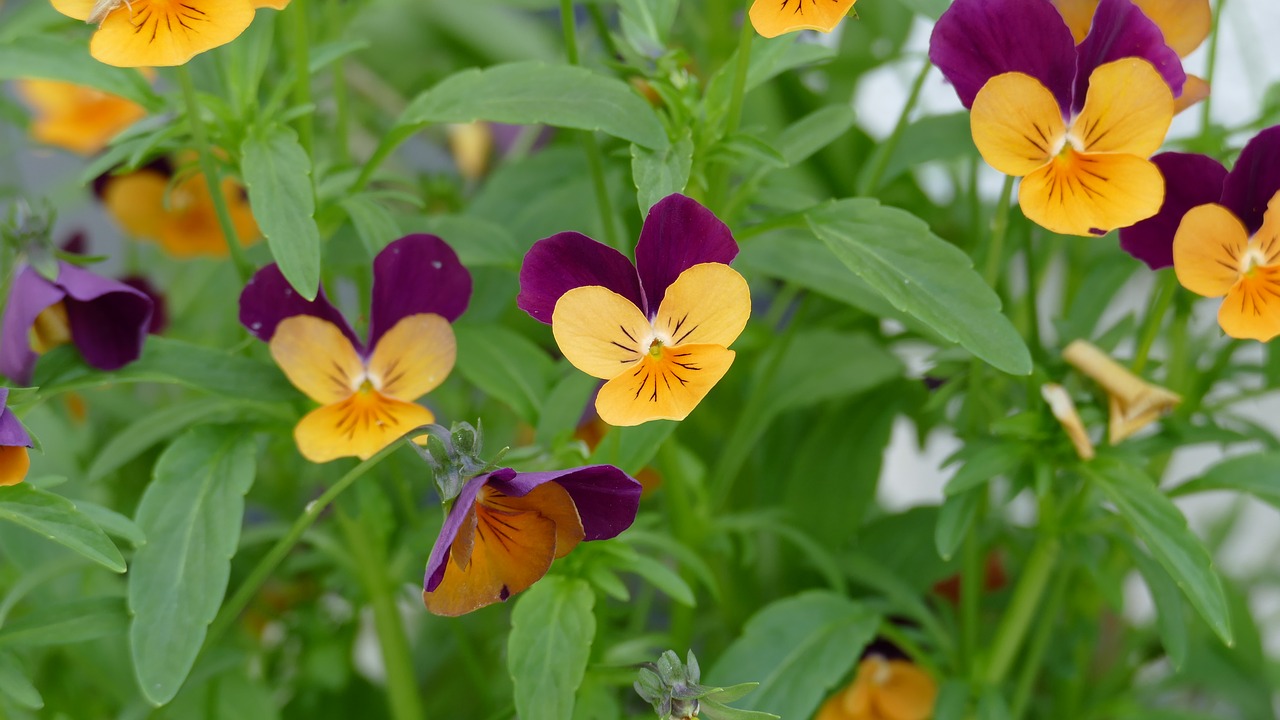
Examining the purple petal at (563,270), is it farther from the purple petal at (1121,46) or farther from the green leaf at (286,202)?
the purple petal at (1121,46)

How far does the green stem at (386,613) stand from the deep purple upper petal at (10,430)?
0.71 ft

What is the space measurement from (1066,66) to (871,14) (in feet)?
1.51

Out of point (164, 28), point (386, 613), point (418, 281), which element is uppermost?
point (164, 28)

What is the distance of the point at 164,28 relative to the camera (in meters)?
0.51

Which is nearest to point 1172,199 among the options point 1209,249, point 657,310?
point 1209,249

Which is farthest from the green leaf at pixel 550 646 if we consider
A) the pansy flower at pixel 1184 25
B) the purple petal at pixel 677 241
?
the pansy flower at pixel 1184 25

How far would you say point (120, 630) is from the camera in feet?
1.91

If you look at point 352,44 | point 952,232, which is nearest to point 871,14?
point 952,232

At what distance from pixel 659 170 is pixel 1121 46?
8.4 inches

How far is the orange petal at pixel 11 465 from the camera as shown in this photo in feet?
1.69

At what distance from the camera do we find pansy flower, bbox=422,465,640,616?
0.48 m

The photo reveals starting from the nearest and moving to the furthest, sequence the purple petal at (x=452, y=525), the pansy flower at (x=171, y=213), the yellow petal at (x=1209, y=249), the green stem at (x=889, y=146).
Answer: the purple petal at (x=452, y=525)
the yellow petal at (x=1209, y=249)
the green stem at (x=889, y=146)
the pansy flower at (x=171, y=213)

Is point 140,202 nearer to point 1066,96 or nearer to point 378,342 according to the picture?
point 378,342

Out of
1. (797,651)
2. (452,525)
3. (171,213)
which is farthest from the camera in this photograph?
(171,213)
